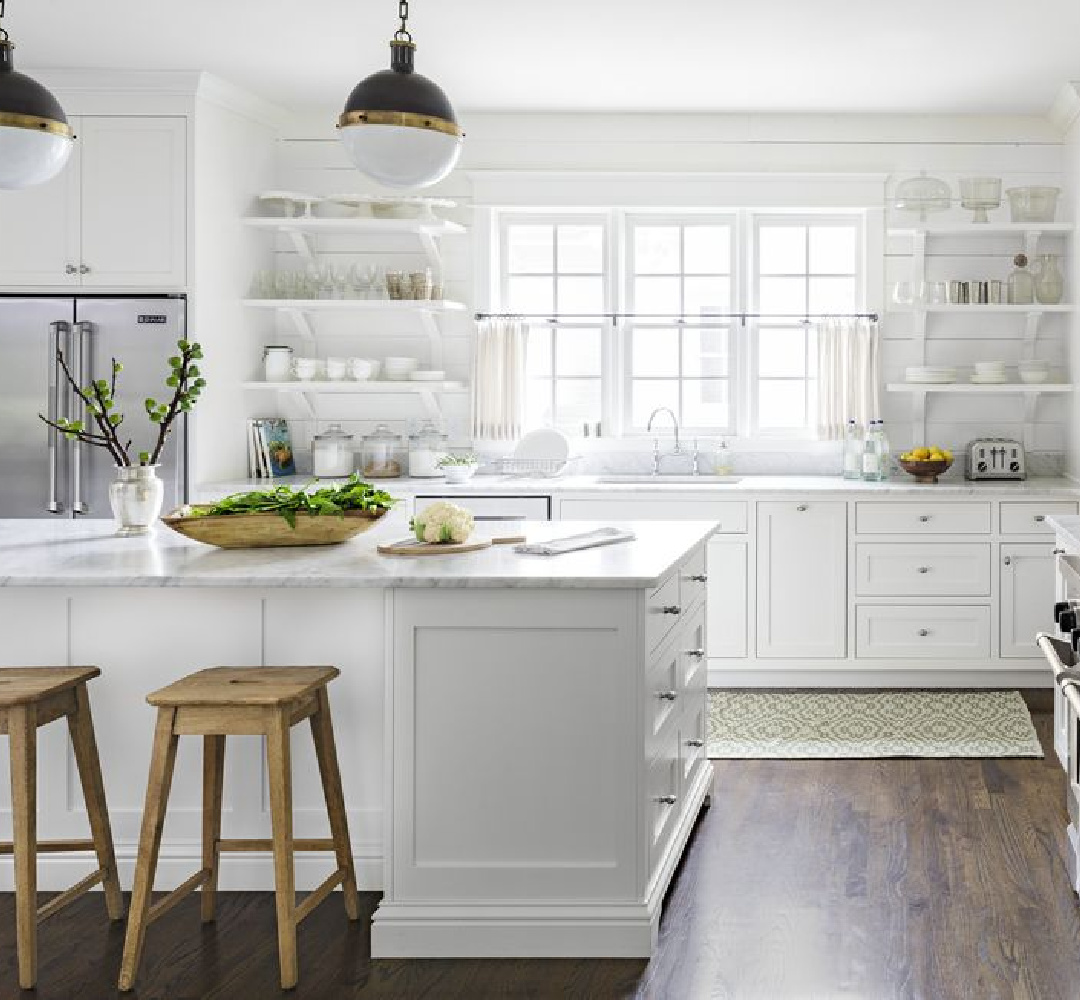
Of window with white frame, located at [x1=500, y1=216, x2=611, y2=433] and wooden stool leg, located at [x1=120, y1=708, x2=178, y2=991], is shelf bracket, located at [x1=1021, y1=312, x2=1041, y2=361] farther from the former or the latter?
wooden stool leg, located at [x1=120, y1=708, x2=178, y2=991]

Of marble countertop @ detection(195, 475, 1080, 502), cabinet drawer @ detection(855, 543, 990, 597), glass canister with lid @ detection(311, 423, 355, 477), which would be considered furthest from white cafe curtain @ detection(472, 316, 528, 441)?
cabinet drawer @ detection(855, 543, 990, 597)

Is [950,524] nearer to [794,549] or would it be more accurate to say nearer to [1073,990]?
[794,549]

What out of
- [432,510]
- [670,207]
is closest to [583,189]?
[670,207]

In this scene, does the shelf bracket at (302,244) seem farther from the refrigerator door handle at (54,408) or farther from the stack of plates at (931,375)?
the stack of plates at (931,375)

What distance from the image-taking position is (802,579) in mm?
6105

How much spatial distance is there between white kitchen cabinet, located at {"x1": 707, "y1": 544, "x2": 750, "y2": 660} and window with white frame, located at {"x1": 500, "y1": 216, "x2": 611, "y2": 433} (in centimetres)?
106

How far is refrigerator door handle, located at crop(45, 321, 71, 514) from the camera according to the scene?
5.81 meters

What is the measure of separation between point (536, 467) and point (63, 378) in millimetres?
2044

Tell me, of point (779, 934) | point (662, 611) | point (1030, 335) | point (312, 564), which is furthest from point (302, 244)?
point (779, 934)

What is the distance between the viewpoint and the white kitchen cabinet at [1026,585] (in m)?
6.05

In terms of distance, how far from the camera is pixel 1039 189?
6.34 metres

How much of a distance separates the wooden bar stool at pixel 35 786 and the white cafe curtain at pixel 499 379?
11.3ft

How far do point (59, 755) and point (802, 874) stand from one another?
1.90 meters

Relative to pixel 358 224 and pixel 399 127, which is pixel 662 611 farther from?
pixel 358 224
